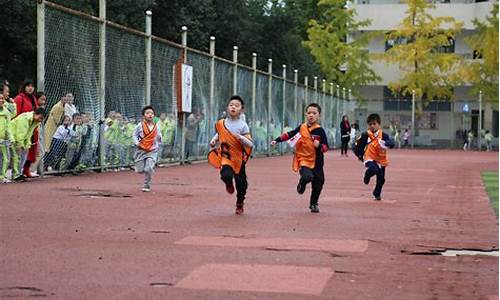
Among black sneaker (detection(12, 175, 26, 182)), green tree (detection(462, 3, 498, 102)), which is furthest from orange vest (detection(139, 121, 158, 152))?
green tree (detection(462, 3, 498, 102))

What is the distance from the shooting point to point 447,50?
7250 centimetres

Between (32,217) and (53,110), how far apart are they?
24.2 ft

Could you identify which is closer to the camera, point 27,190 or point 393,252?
point 393,252

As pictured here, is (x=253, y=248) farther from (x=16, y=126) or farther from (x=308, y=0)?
(x=308, y=0)

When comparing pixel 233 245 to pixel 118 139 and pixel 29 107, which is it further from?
pixel 118 139

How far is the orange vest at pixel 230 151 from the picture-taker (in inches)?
491

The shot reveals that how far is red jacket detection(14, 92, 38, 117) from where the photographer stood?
17.2m

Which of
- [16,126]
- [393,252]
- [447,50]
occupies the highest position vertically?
[447,50]

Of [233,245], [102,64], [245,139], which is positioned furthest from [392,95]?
[233,245]

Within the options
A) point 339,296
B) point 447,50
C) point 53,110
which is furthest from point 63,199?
point 447,50

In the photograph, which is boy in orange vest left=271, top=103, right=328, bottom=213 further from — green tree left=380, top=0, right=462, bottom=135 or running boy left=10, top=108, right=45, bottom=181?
green tree left=380, top=0, right=462, bottom=135

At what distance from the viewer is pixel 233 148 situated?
12.5 m

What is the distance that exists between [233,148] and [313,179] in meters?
1.25

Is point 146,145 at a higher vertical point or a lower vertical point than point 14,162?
higher
